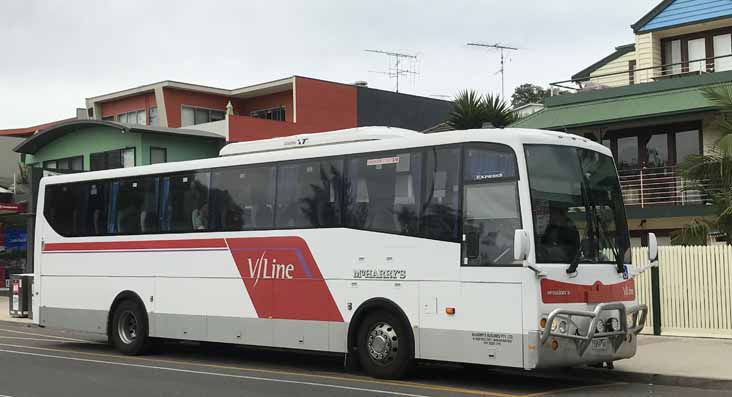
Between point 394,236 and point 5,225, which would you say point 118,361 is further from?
point 5,225

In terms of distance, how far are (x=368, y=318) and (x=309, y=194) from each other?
224 cm

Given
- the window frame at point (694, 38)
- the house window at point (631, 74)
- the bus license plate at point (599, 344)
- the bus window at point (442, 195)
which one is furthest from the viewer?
the house window at point (631, 74)

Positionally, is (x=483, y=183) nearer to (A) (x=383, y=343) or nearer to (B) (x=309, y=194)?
(A) (x=383, y=343)

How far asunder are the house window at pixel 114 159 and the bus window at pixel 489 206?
81.9ft

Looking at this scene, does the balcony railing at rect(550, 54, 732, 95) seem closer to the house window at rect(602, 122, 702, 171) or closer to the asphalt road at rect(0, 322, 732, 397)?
the house window at rect(602, 122, 702, 171)

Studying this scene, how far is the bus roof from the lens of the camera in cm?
1211

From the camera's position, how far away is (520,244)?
35.8ft

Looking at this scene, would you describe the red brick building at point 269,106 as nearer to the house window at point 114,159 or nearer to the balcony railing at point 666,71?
the house window at point 114,159

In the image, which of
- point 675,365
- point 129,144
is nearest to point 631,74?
point 129,144

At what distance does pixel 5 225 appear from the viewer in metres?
41.4

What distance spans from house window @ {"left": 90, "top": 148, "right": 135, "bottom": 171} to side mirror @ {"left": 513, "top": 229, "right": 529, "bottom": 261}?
2617 cm

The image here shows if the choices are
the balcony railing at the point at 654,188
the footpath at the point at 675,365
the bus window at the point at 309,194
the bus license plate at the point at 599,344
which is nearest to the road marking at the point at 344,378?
the bus license plate at the point at 599,344

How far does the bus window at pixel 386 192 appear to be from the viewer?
1285cm

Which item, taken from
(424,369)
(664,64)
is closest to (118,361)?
(424,369)
